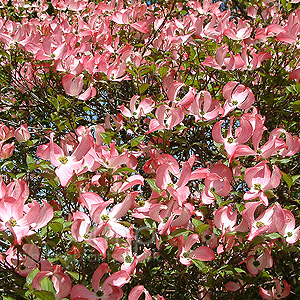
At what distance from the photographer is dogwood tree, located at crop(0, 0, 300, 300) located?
3.34 feet

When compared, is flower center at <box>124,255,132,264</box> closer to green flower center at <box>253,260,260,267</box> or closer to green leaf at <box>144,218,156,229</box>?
green leaf at <box>144,218,156,229</box>

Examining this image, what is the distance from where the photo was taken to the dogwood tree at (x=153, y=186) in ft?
3.34

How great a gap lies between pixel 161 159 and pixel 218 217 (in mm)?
289

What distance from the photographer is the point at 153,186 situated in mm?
1155

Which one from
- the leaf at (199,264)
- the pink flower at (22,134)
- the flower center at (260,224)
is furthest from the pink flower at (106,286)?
the pink flower at (22,134)

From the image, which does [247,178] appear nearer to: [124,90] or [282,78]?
[282,78]

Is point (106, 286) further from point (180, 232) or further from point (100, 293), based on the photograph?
point (180, 232)

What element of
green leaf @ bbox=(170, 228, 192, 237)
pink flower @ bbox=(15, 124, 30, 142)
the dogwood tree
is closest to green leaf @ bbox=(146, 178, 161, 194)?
the dogwood tree

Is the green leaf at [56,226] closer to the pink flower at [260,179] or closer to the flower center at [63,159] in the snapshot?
the flower center at [63,159]

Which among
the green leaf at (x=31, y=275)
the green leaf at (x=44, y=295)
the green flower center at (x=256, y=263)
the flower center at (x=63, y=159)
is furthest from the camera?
the green flower center at (x=256, y=263)

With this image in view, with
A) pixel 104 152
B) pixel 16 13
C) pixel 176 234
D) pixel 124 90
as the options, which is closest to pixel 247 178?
pixel 176 234

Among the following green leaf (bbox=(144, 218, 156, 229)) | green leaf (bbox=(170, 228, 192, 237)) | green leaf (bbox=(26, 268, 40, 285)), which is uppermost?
green leaf (bbox=(144, 218, 156, 229))

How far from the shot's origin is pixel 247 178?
44.7 inches

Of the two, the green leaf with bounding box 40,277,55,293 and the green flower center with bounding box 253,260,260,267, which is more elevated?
the green leaf with bounding box 40,277,55,293
